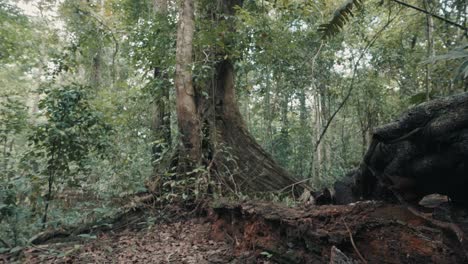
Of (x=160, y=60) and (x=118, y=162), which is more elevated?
(x=160, y=60)

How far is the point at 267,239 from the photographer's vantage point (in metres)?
4.18

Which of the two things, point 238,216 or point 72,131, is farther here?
point 72,131

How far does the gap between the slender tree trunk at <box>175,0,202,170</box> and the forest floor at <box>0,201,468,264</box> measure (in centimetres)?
110

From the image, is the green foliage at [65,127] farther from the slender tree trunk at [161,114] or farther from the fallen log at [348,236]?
the fallen log at [348,236]

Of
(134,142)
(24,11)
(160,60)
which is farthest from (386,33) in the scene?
(24,11)

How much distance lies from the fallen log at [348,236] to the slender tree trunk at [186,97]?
99.2 inches

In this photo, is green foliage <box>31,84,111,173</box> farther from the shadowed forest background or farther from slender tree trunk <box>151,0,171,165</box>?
slender tree trunk <box>151,0,171,165</box>

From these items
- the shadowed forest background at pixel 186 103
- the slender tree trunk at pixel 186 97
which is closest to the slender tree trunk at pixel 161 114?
the shadowed forest background at pixel 186 103

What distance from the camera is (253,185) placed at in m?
7.46

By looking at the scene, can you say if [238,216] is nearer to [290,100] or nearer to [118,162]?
[118,162]

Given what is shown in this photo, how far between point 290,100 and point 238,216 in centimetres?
956

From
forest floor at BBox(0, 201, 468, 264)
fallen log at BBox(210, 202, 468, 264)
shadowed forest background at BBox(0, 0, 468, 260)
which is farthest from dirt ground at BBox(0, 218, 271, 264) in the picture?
shadowed forest background at BBox(0, 0, 468, 260)

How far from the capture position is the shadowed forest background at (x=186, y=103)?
6.35 metres

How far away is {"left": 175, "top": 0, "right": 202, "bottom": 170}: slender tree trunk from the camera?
6977mm
